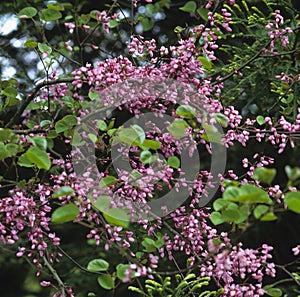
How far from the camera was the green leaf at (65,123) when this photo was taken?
53.4 inches

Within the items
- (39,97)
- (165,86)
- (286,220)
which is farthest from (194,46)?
(286,220)

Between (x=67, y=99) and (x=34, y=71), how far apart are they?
2.06m

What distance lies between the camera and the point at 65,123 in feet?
4.48

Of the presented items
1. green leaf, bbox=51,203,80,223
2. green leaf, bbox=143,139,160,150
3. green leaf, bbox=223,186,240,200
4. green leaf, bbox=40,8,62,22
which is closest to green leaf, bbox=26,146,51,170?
green leaf, bbox=51,203,80,223

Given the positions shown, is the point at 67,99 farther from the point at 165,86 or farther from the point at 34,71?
the point at 34,71

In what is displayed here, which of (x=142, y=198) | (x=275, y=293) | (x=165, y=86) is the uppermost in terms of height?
(x=165, y=86)

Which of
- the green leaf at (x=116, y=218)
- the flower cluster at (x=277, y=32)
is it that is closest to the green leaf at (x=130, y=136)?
the green leaf at (x=116, y=218)

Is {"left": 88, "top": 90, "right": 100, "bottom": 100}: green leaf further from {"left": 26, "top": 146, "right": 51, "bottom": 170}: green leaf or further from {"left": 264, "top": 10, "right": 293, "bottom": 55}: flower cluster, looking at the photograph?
{"left": 264, "top": 10, "right": 293, "bottom": 55}: flower cluster

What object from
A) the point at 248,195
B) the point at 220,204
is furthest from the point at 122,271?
the point at 248,195

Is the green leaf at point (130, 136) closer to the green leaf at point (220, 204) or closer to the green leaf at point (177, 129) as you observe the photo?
the green leaf at point (177, 129)

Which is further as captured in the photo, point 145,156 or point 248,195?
point 145,156

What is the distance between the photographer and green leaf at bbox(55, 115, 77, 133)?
1356mm

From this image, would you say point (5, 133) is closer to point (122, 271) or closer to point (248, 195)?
point (122, 271)

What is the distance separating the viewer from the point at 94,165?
1389 mm
